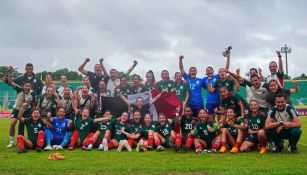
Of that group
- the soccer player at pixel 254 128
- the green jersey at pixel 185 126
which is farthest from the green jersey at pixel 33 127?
the soccer player at pixel 254 128

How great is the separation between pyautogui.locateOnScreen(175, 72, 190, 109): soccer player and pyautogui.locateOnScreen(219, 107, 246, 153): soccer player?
1.60m

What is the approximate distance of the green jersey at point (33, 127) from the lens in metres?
9.03

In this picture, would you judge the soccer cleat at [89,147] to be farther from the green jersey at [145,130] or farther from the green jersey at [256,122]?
the green jersey at [256,122]

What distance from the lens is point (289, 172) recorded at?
5.50 metres

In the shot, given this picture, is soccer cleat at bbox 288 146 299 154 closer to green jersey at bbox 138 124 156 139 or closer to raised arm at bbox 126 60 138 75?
green jersey at bbox 138 124 156 139

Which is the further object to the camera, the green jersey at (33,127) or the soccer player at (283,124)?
the green jersey at (33,127)

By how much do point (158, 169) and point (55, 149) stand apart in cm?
396

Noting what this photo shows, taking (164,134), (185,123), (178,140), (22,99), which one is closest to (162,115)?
(164,134)

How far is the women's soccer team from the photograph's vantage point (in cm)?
831

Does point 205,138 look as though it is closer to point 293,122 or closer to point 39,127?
point 293,122

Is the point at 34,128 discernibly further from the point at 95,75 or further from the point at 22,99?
the point at 95,75

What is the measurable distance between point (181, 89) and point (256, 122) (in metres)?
2.46

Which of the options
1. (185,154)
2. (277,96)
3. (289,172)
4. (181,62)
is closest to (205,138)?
(185,154)

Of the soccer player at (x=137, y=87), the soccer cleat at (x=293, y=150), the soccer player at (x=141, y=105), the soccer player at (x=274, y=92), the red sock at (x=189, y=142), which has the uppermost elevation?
the soccer player at (x=137, y=87)
